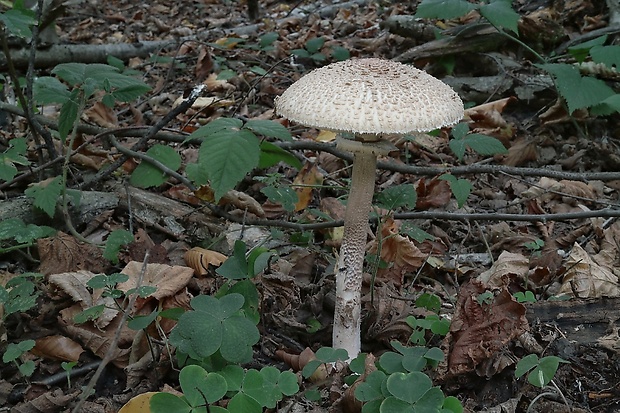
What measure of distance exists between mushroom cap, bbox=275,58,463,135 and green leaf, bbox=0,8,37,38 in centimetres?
157

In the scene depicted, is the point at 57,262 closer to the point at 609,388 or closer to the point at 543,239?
the point at 609,388

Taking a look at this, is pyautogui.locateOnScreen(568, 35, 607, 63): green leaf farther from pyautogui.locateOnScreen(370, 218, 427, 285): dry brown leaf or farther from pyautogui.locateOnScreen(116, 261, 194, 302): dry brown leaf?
pyautogui.locateOnScreen(116, 261, 194, 302): dry brown leaf

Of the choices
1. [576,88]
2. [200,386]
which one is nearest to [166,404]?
[200,386]

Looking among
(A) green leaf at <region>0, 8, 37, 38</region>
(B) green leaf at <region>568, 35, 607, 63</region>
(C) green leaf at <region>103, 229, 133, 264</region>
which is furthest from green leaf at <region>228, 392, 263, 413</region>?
(B) green leaf at <region>568, 35, 607, 63</region>

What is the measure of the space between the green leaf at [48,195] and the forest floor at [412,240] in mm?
240

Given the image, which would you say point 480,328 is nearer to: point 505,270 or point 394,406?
point 394,406

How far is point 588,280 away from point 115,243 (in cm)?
263

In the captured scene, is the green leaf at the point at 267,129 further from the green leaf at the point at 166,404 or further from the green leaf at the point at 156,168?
the green leaf at the point at 166,404

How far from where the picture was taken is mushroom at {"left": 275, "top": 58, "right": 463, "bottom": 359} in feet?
6.67

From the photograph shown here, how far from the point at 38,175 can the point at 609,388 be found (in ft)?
11.6

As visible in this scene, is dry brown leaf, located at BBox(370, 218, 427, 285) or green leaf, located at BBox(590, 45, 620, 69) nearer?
dry brown leaf, located at BBox(370, 218, 427, 285)

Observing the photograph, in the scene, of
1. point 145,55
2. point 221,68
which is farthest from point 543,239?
point 145,55

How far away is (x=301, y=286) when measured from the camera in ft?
9.98

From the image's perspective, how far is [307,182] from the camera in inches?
158
